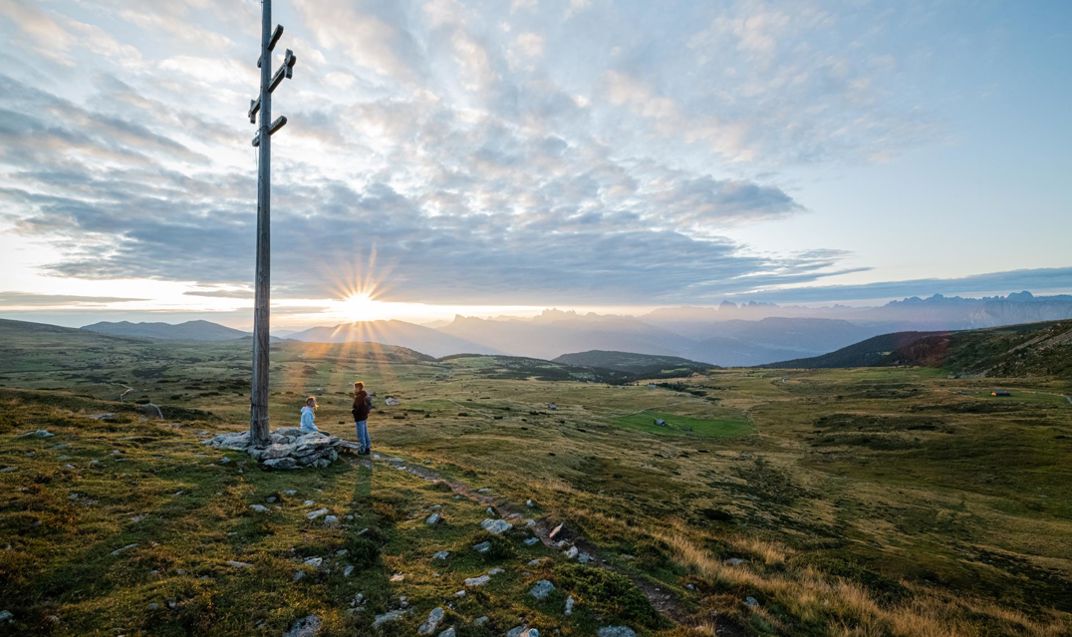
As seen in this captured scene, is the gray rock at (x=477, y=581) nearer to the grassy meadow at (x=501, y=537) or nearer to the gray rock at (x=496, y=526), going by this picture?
the grassy meadow at (x=501, y=537)

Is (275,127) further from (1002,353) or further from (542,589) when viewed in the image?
(1002,353)

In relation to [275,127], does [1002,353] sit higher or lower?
lower

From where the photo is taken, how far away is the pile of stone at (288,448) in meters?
20.0

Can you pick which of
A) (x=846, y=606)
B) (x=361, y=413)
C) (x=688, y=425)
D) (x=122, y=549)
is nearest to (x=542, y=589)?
(x=846, y=606)

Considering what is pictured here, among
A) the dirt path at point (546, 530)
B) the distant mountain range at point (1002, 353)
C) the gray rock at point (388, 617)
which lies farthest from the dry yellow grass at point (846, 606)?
the distant mountain range at point (1002, 353)

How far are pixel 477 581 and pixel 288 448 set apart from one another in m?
14.6

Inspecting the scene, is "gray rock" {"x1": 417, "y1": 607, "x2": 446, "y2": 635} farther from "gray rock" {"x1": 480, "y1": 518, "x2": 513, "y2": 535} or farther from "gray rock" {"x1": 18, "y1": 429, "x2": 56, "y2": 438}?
"gray rock" {"x1": 18, "y1": 429, "x2": 56, "y2": 438}

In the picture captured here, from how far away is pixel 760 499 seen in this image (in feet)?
115

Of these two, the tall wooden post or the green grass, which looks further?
the green grass

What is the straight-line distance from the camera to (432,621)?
9.27 m

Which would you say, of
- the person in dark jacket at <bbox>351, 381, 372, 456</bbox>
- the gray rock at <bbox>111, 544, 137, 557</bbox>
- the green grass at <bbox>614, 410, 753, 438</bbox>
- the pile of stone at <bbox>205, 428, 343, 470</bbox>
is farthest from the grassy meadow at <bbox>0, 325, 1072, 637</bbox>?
the green grass at <bbox>614, 410, 753, 438</bbox>

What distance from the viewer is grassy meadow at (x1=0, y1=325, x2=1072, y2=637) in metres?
9.38

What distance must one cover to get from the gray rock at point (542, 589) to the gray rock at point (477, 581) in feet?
4.26

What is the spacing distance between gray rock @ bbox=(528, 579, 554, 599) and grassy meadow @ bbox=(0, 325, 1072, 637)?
0.62 feet
